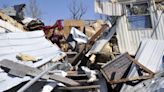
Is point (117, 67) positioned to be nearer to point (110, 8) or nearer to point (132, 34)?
point (132, 34)

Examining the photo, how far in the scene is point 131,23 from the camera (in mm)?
14195

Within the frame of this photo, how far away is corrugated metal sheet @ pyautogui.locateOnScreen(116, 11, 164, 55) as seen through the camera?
13.9 metres

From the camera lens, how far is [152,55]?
38.3ft

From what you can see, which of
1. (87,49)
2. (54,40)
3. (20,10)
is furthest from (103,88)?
(20,10)

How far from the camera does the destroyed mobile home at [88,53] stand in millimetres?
9031

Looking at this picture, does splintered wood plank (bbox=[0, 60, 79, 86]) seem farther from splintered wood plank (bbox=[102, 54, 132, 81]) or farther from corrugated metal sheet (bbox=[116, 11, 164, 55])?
corrugated metal sheet (bbox=[116, 11, 164, 55])

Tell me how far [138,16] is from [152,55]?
280 cm

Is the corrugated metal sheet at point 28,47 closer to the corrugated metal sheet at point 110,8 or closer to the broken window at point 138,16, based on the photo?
the corrugated metal sheet at point 110,8

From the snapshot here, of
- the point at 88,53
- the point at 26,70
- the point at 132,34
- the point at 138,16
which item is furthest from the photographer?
the point at 132,34

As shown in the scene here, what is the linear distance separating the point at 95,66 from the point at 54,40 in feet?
10.9

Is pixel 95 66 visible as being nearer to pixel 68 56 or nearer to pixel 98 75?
pixel 98 75

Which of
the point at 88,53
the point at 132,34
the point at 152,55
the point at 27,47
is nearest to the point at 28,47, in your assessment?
the point at 27,47

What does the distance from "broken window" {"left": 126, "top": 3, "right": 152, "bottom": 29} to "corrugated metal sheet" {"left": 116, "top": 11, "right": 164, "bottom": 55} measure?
0.21 meters

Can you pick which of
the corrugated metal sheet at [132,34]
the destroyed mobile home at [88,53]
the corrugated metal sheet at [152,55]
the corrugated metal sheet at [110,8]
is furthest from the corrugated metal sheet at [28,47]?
the corrugated metal sheet at [132,34]
